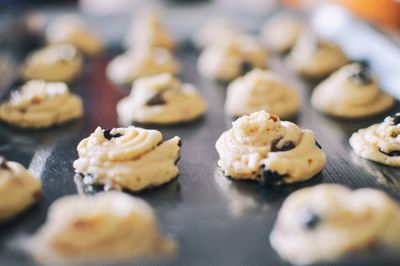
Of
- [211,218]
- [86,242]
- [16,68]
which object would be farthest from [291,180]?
[16,68]

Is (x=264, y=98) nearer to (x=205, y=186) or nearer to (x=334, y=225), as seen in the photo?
(x=205, y=186)

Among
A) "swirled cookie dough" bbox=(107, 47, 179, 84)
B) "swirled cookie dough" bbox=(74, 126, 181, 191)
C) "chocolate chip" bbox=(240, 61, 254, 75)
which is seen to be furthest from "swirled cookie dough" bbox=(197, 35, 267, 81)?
"swirled cookie dough" bbox=(74, 126, 181, 191)

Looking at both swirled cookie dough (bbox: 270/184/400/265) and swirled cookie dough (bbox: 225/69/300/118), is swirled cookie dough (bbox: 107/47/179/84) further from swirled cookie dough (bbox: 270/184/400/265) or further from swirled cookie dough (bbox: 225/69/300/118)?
swirled cookie dough (bbox: 270/184/400/265)

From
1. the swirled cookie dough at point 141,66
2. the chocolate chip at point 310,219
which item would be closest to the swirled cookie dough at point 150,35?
the swirled cookie dough at point 141,66

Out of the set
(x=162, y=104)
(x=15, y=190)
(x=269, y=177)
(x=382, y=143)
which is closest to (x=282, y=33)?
(x=162, y=104)

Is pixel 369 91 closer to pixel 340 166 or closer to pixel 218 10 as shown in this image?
pixel 340 166

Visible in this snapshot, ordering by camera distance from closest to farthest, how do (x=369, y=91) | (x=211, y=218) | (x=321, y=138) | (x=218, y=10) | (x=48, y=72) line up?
(x=211, y=218) < (x=321, y=138) < (x=369, y=91) < (x=48, y=72) < (x=218, y=10)
